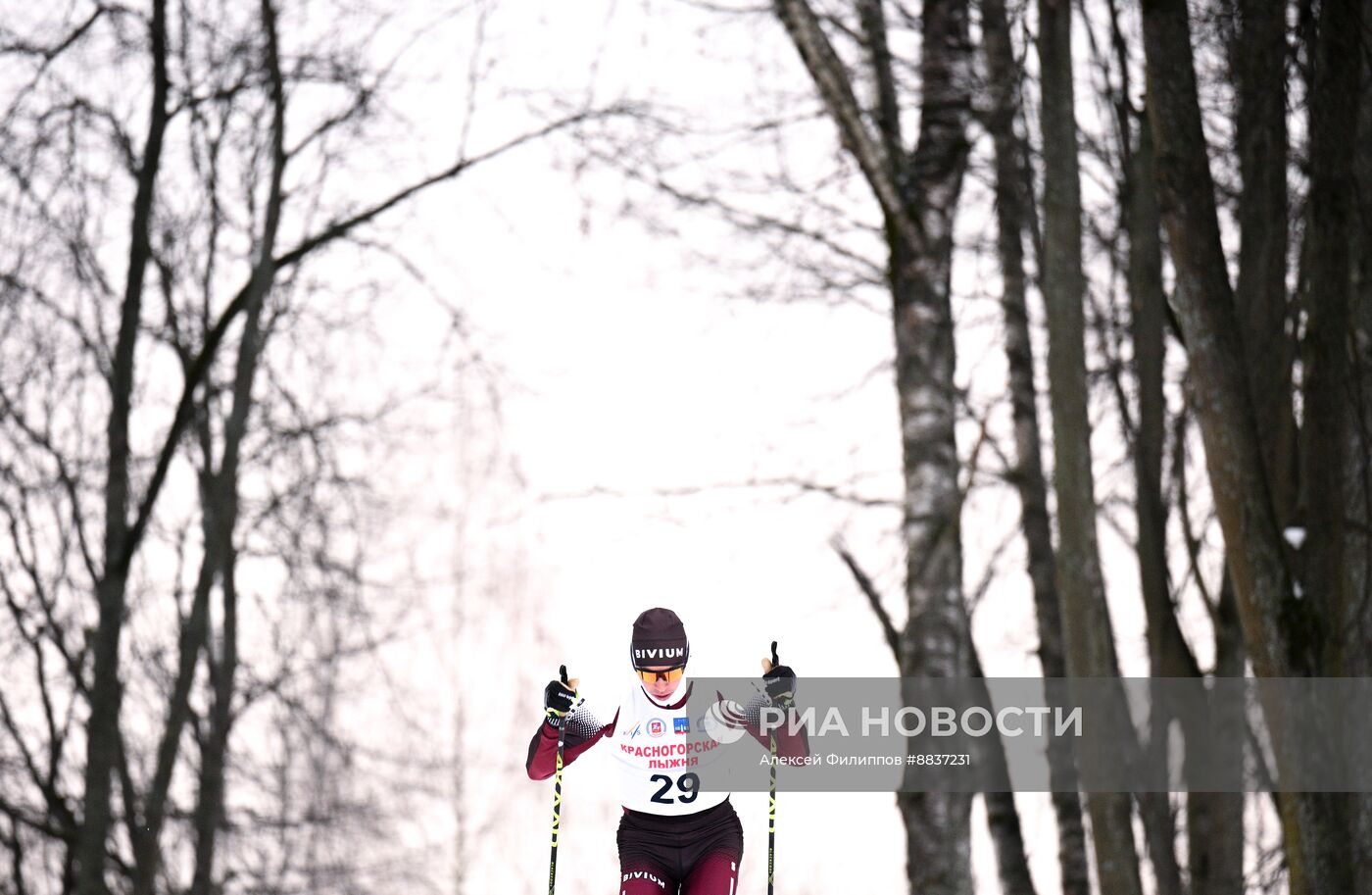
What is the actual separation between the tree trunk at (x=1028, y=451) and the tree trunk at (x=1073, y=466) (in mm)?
349

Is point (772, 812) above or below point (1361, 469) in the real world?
below

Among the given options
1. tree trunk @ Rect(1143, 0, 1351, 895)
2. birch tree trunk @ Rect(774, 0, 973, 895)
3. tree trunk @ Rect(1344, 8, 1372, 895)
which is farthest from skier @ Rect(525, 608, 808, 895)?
tree trunk @ Rect(1344, 8, 1372, 895)

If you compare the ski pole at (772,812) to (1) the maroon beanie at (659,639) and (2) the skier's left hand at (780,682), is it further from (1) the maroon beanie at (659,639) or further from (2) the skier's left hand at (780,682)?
(1) the maroon beanie at (659,639)

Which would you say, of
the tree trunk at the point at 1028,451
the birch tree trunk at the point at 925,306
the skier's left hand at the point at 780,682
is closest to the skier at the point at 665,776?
the skier's left hand at the point at 780,682

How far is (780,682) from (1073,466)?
16.5 feet

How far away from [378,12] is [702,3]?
299cm

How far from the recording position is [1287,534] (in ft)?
22.3

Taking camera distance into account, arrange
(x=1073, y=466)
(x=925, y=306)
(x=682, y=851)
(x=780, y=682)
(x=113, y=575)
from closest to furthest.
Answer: (x=780, y=682) → (x=682, y=851) → (x=925, y=306) → (x=113, y=575) → (x=1073, y=466)

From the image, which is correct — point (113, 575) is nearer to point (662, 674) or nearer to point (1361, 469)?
point (662, 674)

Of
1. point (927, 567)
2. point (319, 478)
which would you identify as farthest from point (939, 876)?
point (319, 478)

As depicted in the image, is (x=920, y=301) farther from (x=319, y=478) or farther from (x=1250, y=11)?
(x=319, y=478)

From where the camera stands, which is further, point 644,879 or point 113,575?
point 113,575

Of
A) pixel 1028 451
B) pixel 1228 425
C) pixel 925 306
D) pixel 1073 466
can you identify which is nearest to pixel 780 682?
pixel 925 306

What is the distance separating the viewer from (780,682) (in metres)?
5.17
